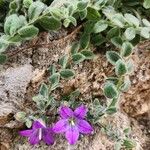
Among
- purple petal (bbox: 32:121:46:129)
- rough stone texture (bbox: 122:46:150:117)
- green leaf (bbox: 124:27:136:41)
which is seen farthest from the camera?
rough stone texture (bbox: 122:46:150:117)

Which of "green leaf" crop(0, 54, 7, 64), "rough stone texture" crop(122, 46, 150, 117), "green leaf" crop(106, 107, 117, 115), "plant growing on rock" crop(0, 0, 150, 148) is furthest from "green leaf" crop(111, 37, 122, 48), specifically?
"green leaf" crop(0, 54, 7, 64)

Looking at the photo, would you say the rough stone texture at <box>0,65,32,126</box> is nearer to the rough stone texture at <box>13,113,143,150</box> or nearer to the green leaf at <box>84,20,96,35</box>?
the rough stone texture at <box>13,113,143,150</box>

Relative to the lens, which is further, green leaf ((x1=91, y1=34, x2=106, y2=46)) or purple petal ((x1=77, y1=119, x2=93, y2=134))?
green leaf ((x1=91, y1=34, x2=106, y2=46))

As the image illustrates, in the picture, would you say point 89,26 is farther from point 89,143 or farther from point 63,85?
point 89,143

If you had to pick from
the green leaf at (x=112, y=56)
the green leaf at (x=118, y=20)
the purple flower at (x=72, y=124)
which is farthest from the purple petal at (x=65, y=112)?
the green leaf at (x=118, y=20)

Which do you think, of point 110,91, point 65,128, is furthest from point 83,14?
point 65,128

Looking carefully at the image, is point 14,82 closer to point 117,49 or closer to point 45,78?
point 45,78

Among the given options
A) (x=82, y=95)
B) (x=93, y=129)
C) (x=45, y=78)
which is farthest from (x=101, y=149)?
(x=45, y=78)
